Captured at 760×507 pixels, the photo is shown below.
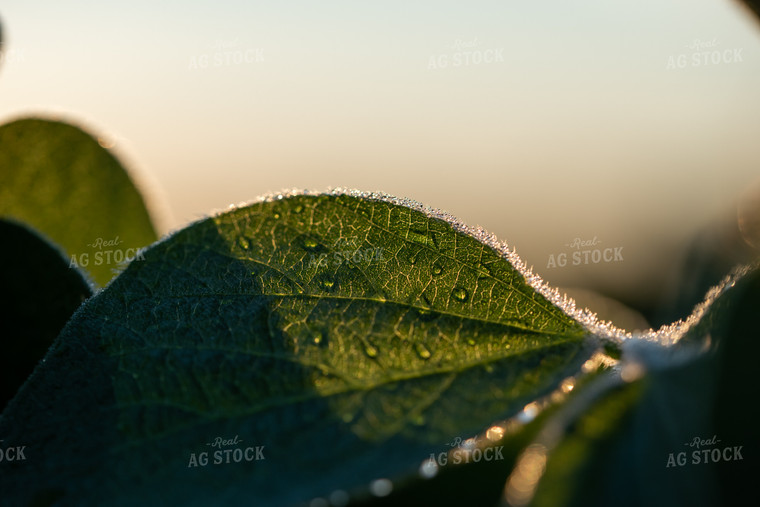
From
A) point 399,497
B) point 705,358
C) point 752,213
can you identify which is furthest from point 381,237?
point 752,213

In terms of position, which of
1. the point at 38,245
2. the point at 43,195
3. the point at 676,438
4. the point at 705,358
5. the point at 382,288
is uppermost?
the point at 43,195

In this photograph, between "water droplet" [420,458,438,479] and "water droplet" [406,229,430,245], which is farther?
"water droplet" [406,229,430,245]

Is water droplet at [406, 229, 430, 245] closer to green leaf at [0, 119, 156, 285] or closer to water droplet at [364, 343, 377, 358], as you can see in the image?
water droplet at [364, 343, 377, 358]

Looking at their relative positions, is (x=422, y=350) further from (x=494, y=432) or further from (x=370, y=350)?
(x=494, y=432)

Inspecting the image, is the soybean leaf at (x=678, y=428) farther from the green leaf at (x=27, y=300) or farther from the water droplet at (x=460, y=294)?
the green leaf at (x=27, y=300)

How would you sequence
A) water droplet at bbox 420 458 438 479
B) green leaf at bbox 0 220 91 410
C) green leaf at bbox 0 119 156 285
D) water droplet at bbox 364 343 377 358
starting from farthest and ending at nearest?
green leaf at bbox 0 119 156 285 → green leaf at bbox 0 220 91 410 → water droplet at bbox 364 343 377 358 → water droplet at bbox 420 458 438 479

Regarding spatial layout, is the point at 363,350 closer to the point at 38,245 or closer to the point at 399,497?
the point at 399,497

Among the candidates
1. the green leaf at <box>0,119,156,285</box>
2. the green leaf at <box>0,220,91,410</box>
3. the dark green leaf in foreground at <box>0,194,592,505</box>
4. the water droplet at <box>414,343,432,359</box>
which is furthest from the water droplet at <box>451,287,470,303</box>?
the green leaf at <box>0,119,156,285</box>
